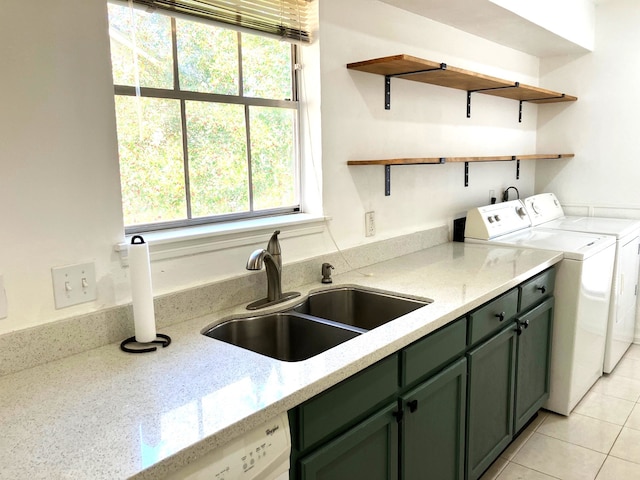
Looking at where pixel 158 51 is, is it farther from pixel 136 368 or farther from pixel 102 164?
pixel 136 368

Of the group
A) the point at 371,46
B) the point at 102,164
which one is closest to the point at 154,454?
the point at 102,164

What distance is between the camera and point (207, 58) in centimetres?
190

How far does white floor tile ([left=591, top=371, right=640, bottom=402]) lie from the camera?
10.00 ft

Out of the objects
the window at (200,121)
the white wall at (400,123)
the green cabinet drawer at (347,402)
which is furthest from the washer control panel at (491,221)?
the green cabinet drawer at (347,402)

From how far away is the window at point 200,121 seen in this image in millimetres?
1696

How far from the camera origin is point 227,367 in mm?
1348

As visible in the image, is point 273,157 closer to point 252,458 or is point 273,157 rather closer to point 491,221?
point 252,458

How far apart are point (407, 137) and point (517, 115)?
1.51m

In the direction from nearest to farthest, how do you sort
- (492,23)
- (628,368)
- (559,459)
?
(559,459), (492,23), (628,368)

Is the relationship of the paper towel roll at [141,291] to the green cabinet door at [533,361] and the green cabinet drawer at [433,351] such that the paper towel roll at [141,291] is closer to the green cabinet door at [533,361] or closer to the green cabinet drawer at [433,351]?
the green cabinet drawer at [433,351]

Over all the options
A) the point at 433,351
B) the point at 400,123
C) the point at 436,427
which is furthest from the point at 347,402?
the point at 400,123

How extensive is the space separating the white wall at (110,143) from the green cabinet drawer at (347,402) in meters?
0.68

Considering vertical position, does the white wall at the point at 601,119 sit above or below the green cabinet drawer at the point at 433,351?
above

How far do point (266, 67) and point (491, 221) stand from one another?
1.66 meters
